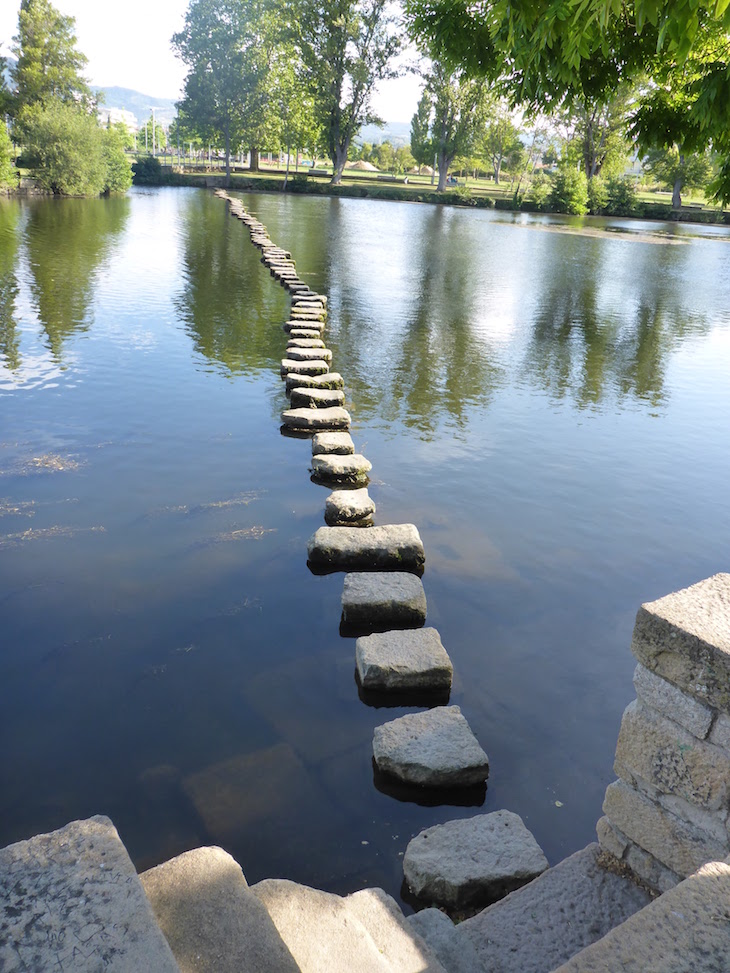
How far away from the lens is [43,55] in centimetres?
5341

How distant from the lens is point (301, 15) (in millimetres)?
52281

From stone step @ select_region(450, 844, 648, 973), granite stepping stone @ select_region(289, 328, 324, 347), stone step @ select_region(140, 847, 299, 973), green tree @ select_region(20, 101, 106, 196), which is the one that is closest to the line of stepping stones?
stone step @ select_region(450, 844, 648, 973)

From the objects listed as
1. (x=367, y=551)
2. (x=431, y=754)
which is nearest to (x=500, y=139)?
(x=367, y=551)

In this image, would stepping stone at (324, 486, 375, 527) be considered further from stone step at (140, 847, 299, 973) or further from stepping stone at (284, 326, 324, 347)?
stepping stone at (284, 326, 324, 347)

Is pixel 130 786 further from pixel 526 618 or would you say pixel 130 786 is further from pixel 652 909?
pixel 526 618

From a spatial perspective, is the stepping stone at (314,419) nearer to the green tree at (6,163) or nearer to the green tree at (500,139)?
the green tree at (6,163)

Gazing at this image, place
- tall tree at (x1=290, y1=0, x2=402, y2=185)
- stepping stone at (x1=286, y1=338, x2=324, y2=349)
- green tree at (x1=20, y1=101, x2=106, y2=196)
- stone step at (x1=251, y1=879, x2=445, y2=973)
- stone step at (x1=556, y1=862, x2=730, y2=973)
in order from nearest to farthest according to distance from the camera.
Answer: stone step at (x1=556, y1=862, x2=730, y2=973) < stone step at (x1=251, y1=879, x2=445, y2=973) < stepping stone at (x1=286, y1=338, x2=324, y2=349) < green tree at (x1=20, y1=101, x2=106, y2=196) < tall tree at (x1=290, y1=0, x2=402, y2=185)

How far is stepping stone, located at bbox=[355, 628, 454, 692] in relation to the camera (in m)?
4.68

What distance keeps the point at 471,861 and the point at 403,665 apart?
1456mm

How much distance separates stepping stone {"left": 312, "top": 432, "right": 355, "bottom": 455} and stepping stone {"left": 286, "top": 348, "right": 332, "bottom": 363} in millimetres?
3357

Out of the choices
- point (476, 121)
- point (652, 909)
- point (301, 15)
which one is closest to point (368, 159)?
point (476, 121)

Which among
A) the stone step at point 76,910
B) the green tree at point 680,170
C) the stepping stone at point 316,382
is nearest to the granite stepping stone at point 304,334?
the stepping stone at point 316,382

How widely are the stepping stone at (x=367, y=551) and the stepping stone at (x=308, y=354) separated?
571 centimetres

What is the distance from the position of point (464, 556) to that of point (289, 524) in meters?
1.65
